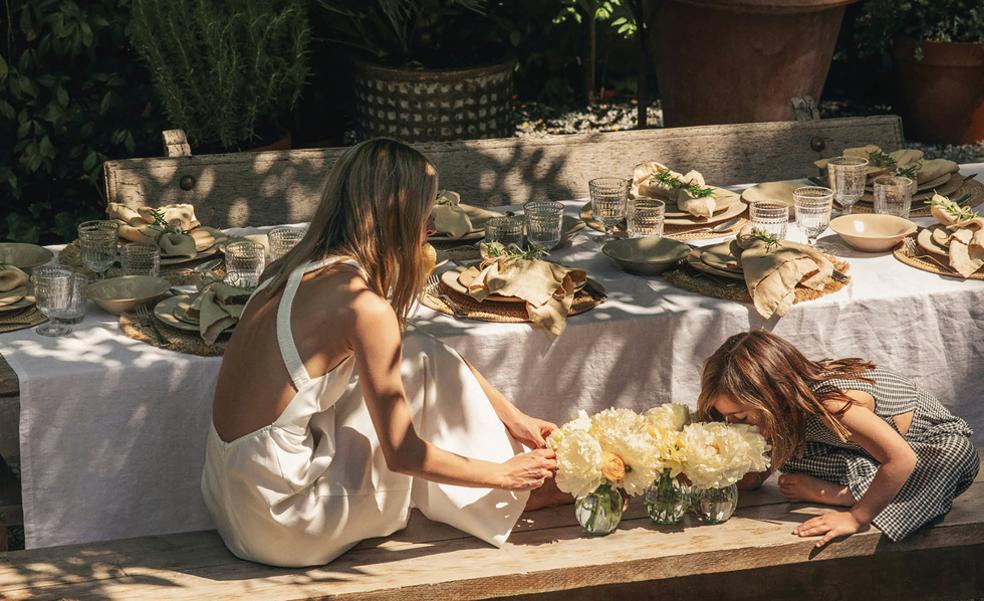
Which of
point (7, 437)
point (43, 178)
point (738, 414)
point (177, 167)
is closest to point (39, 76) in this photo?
point (43, 178)

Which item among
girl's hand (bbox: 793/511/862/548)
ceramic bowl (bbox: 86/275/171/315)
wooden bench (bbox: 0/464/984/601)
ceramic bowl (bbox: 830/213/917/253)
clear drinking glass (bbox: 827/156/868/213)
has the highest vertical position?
clear drinking glass (bbox: 827/156/868/213)

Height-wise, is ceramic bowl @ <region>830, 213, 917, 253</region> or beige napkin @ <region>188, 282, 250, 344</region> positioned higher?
ceramic bowl @ <region>830, 213, 917, 253</region>

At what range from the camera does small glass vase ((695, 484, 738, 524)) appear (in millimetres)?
3127

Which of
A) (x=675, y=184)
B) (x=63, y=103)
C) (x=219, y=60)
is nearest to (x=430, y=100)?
(x=219, y=60)

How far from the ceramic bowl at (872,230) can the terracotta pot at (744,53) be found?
2.61m

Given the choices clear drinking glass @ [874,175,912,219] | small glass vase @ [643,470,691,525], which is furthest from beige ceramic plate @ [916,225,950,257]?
small glass vase @ [643,470,691,525]

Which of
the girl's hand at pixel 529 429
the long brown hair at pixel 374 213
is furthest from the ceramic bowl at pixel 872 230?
the long brown hair at pixel 374 213

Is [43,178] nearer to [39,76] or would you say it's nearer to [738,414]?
[39,76]

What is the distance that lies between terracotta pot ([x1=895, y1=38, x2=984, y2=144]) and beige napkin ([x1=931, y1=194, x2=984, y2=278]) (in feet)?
12.9

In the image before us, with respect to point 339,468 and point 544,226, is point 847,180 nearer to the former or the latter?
point 544,226

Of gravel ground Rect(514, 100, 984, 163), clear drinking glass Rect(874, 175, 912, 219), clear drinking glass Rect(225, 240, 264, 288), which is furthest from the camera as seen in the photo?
gravel ground Rect(514, 100, 984, 163)

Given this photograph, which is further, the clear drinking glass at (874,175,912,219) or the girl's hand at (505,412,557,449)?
the clear drinking glass at (874,175,912,219)

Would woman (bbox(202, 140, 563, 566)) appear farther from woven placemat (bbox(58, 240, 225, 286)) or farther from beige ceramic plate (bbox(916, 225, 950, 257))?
beige ceramic plate (bbox(916, 225, 950, 257))

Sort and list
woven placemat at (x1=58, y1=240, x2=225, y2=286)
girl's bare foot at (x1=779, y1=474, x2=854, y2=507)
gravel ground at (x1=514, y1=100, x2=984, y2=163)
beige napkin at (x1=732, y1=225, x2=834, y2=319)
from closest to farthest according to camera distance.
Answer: girl's bare foot at (x1=779, y1=474, x2=854, y2=507) → beige napkin at (x1=732, y1=225, x2=834, y2=319) → woven placemat at (x1=58, y1=240, x2=225, y2=286) → gravel ground at (x1=514, y1=100, x2=984, y2=163)
